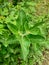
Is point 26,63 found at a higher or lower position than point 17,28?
lower

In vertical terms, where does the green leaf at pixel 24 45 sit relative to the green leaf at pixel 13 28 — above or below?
below

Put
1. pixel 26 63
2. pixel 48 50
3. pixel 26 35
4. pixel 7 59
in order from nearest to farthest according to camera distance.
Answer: pixel 26 35 → pixel 7 59 → pixel 26 63 → pixel 48 50

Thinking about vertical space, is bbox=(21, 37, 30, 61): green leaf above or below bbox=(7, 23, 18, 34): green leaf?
below

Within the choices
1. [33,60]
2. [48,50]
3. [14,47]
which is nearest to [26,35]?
[14,47]

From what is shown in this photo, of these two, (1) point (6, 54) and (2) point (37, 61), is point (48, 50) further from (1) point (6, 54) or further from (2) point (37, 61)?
(1) point (6, 54)

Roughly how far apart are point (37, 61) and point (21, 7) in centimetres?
69

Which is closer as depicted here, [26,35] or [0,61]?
[26,35]

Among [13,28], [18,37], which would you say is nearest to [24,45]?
[18,37]

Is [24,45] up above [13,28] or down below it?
below

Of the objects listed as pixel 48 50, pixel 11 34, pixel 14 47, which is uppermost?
pixel 11 34

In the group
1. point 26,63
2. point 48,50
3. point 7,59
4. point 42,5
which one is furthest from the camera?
point 42,5

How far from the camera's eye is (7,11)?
2631 mm

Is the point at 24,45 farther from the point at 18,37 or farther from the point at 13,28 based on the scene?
the point at 13,28

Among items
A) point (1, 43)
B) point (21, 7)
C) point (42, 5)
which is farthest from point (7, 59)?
point (42, 5)
